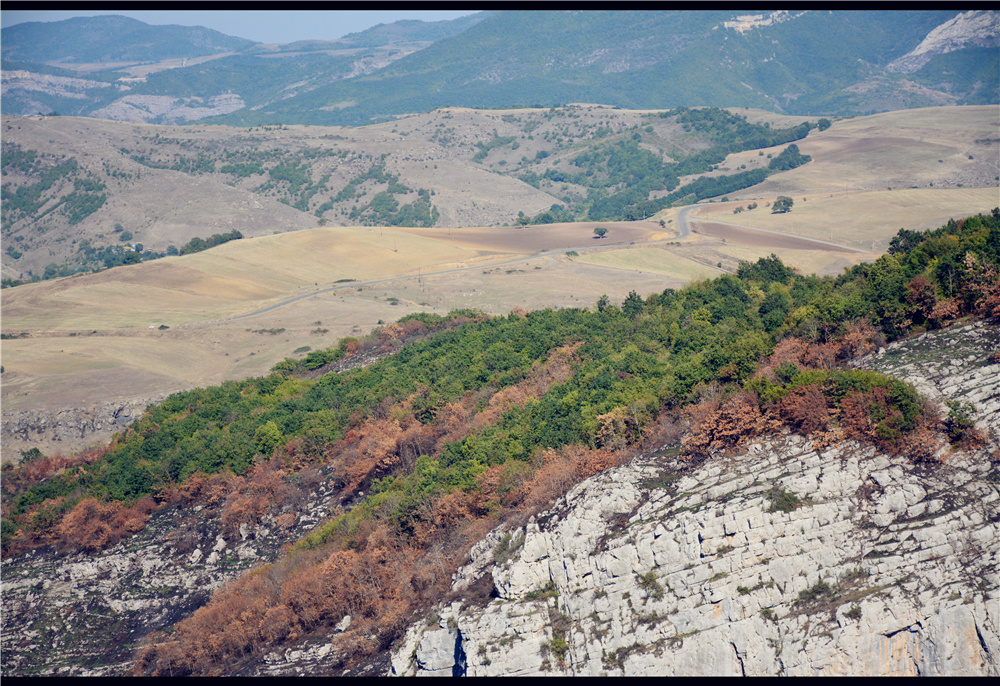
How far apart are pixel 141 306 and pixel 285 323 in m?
26.0

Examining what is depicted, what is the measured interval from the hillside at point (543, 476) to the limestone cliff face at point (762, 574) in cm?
13

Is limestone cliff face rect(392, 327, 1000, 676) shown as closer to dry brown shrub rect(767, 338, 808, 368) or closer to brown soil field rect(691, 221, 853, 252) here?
dry brown shrub rect(767, 338, 808, 368)

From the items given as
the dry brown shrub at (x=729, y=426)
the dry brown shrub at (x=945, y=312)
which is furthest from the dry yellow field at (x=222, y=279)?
the dry brown shrub at (x=945, y=312)

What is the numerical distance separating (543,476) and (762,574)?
41.0 feet

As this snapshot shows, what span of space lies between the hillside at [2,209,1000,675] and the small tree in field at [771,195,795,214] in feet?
350

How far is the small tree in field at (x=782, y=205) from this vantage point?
172875 mm

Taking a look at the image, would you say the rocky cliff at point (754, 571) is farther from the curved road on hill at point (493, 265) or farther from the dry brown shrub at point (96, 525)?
the curved road on hill at point (493, 265)

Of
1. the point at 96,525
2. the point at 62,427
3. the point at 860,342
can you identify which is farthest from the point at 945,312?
the point at 62,427

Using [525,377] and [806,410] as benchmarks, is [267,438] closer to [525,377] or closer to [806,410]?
[525,377]

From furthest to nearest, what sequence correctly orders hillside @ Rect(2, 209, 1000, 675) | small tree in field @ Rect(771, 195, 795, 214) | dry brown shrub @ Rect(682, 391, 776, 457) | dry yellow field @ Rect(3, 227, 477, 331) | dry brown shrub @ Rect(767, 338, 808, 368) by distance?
small tree in field @ Rect(771, 195, 795, 214), dry yellow field @ Rect(3, 227, 477, 331), dry brown shrub @ Rect(767, 338, 808, 368), dry brown shrub @ Rect(682, 391, 776, 457), hillside @ Rect(2, 209, 1000, 675)

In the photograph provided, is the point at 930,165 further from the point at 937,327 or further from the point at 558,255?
the point at 937,327

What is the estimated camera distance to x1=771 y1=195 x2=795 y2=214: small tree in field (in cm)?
17288

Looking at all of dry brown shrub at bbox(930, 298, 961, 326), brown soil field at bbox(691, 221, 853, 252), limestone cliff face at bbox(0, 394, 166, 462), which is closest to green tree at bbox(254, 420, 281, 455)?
limestone cliff face at bbox(0, 394, 166, 462)

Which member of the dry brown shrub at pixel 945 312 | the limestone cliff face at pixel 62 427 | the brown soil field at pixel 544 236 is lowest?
the limestone cliff face at pixel 62 427
